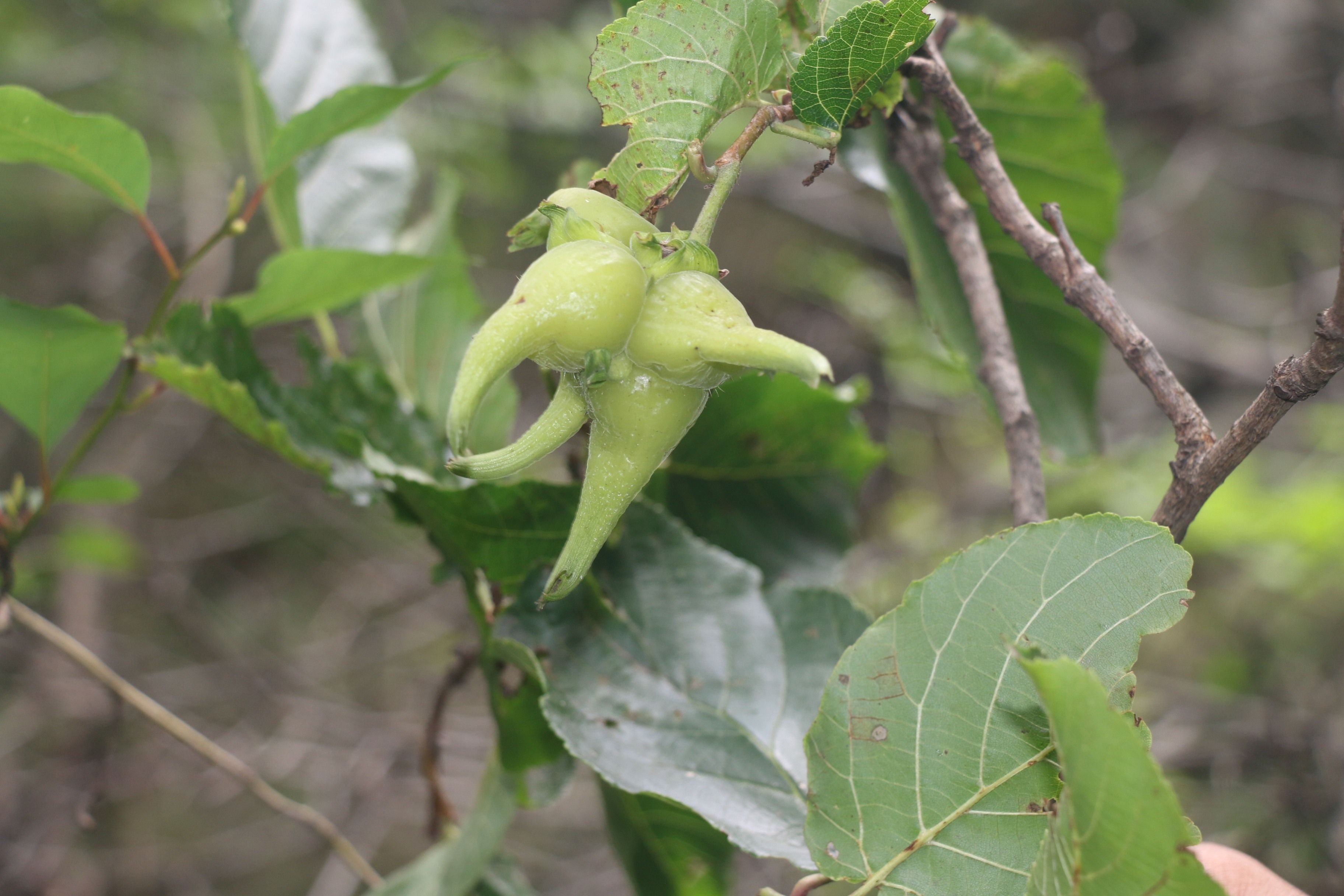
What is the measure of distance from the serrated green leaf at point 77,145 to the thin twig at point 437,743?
1.58ft

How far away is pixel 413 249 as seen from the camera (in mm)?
1009

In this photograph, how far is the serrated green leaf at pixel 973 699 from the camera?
1.45 ft

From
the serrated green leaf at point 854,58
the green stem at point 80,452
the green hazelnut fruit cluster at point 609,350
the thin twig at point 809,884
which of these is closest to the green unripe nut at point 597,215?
the green hazelnut fruit cluster at point 609,350

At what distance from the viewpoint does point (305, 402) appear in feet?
2.58

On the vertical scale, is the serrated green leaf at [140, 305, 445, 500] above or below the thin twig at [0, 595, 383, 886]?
above

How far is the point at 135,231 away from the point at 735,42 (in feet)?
8.19

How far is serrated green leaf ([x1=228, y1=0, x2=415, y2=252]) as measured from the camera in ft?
2.76

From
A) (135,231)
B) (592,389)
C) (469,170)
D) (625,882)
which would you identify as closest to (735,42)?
(592,389)

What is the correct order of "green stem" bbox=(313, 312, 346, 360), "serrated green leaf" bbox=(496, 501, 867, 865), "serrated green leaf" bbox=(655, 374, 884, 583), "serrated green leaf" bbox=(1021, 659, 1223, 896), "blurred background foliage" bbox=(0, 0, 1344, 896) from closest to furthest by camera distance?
"serrated green leaf" bbox=(1021, 659, 1223, 896), "serrated green leaf" bbox=(496, 501, 867, 865), "serrated green leaf" bbox=(655, 374, 884, 583), "green stem" bbox=(313, 312, 346, 360), "blurred background foliage" bbox=(0, 0, 1344, 896)

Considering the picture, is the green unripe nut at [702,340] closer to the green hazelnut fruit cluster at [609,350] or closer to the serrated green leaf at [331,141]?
the green hazelnut fruit cluster at [609,350]

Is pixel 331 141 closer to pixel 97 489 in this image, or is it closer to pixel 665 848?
pixel 97 489

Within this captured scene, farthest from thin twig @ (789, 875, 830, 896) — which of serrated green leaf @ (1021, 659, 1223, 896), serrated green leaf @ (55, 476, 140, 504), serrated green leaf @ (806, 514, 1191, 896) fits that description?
serrated green leaf @ (55, 476, 140, 504)

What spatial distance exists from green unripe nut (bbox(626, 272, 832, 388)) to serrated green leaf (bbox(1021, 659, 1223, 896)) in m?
0.17

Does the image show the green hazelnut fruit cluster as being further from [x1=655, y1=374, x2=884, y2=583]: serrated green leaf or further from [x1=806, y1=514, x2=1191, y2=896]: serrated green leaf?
[x1=655, y1=374, x2=884, y2=583]: serrated green leaf
